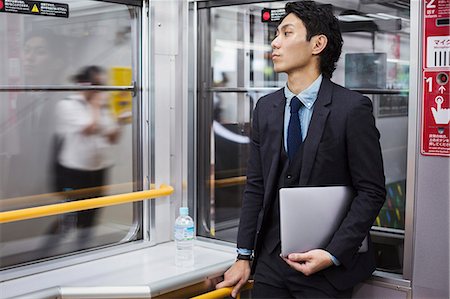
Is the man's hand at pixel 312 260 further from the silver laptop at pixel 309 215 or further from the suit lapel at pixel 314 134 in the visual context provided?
the suit lapel at pixel 314 134

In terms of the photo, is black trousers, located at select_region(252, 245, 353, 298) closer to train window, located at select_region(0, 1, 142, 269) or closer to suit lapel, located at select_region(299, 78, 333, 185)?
suit lapel, located at select_region(299, 78, 333, 185)

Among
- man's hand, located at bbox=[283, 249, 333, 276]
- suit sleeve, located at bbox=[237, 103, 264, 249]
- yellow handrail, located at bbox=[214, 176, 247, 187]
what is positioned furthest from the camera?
yellow handrail, located at bbox=[214, 176, 247, 187]

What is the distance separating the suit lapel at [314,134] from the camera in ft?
8.66

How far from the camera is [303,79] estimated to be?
277 centimetres

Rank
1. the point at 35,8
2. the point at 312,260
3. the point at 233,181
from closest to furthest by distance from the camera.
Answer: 1. the point at 312,260
2. the point at 35,8
3. the point at 233,181

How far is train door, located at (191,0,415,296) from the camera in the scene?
9.99 feet

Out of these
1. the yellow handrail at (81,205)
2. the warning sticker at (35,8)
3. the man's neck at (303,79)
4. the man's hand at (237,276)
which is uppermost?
the warning sticker at (35,8)

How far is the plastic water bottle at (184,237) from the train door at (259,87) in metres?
0.33

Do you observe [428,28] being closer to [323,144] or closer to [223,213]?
[323,144]

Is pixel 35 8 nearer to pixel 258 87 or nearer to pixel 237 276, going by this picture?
pixel 258 87

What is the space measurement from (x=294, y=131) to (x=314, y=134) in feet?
0.37

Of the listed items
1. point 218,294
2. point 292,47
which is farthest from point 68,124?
point 292,47

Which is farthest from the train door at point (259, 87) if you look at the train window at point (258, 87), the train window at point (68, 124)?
the train window at point (68, 124)

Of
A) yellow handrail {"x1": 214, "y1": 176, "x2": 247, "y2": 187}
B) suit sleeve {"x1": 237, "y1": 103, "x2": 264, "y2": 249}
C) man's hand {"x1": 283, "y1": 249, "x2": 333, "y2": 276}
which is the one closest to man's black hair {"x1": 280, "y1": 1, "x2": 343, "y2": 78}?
suit sleeve {"x1": 237, "y1": 103, "x2": 264, "y2": 249}
